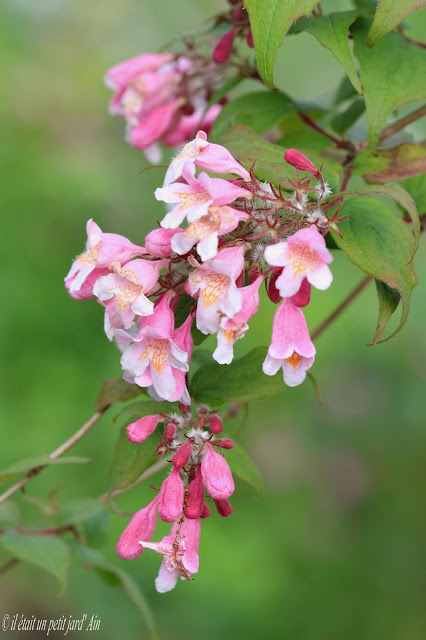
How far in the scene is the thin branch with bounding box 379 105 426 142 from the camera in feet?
3.53

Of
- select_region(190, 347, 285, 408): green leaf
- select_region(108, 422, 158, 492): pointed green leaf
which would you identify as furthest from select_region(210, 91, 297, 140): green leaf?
select_region(108, 422, 158, 492): pointed green leaf

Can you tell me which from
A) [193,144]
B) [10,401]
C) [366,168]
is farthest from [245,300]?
[10,401]

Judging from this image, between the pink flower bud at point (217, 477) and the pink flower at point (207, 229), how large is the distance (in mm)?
230

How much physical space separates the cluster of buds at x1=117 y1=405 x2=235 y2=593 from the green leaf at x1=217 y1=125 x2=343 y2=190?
0.93 ft

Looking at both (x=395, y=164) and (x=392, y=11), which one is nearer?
(x=392, y=11)

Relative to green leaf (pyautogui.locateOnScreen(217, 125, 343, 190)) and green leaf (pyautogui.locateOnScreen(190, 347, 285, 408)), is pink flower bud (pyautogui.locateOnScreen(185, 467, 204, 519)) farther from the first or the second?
green leaf (pyautogui.locateOnScreen(217, 125, 343, 190))

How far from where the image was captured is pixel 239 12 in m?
1.14

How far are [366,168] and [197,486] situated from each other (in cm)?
46

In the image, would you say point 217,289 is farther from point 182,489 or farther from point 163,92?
point 163,92

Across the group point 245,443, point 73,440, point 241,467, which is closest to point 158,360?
point 241,467

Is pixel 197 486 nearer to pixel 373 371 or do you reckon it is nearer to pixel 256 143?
pixel 256 143

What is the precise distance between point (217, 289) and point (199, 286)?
2 centimetres

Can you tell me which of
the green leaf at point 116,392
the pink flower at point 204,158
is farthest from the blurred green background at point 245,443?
the pink flower at point 204,158

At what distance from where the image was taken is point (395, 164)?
98 centimetres
